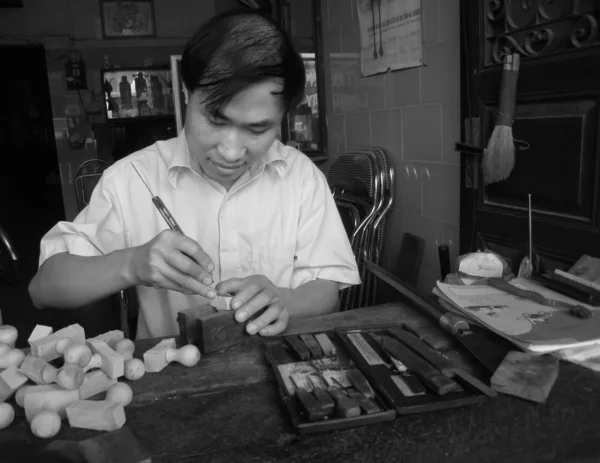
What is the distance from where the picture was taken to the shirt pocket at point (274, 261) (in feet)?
5.49

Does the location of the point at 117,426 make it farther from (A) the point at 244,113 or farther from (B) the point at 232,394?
(A) the point at 244,113

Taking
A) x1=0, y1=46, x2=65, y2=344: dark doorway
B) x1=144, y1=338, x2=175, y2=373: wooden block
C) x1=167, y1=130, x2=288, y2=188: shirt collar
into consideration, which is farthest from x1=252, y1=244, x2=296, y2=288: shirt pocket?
x1=0, y1=46, x2=65, y2=344: dark doorway

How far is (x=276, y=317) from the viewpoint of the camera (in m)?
1.21

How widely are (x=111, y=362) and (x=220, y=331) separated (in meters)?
0.23

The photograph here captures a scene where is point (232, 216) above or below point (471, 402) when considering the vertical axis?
above

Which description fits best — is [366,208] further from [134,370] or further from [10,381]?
[10,381]

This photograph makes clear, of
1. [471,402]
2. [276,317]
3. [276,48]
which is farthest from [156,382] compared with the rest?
[276,48]

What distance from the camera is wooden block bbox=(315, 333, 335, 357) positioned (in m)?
1.05

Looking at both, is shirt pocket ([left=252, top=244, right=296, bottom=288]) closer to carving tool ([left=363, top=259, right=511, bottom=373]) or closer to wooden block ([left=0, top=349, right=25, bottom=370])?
carving tool ([left=363, top=259, right=511, bottom=373])

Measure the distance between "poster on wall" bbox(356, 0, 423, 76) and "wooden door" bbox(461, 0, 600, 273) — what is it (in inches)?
15.4

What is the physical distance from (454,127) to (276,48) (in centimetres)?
105

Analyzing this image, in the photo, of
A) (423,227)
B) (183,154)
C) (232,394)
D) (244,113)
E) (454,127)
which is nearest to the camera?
(232,394)

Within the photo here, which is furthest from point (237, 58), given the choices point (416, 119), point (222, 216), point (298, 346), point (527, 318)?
point (416, 119)

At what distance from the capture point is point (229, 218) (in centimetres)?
161
